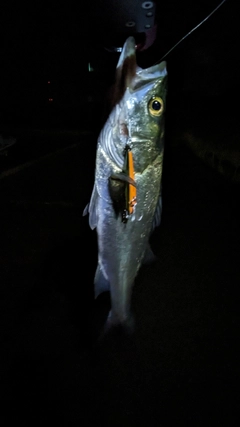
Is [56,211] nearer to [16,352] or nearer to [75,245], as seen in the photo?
[75,245]

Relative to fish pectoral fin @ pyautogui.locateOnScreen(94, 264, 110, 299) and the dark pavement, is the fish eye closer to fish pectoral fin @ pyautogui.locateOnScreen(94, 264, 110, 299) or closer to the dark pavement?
fish pectoral fin @ pyautogui.locateOnScreen(94, 264, 110, 299)

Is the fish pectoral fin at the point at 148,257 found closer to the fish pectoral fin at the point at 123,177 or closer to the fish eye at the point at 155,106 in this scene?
the fish pectoral fin at the point at 123,177

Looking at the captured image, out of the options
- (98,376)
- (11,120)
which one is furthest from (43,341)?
(11,120)

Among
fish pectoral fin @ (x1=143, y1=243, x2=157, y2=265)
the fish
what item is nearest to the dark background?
the fish

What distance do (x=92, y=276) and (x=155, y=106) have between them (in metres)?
2.12

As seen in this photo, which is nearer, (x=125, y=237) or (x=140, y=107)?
(x=140, y=107)

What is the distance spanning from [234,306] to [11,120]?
17.5ft

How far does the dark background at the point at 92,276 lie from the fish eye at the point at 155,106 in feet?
0.52

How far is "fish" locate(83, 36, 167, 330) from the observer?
2.81 ft

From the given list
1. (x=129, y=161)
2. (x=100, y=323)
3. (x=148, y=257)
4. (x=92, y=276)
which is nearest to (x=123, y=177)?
(x=129, y=161)

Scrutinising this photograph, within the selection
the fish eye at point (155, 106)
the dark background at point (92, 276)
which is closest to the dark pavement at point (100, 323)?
the dark background at point (92, 276)

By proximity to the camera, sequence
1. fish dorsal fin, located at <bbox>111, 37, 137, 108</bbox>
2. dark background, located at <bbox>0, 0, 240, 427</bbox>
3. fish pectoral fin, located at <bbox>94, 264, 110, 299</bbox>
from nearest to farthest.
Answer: fish dorsal fin, located at <bbox>111, 37, 137, 108</bbox>
fish pectoral fin, located at <bbox>94, 264, 110, 299</bbox>
dark background, located at <bbox>0, 0, 240, 427</bbox>

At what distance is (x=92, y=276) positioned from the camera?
9.14ft

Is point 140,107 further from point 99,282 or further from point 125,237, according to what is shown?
point 99,282
